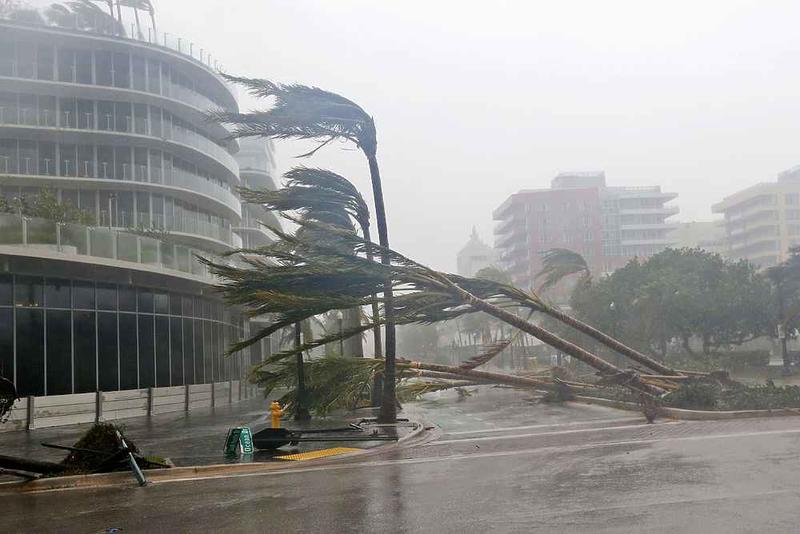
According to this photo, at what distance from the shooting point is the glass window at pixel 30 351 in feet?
71.5

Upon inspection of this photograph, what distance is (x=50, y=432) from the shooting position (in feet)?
65.6

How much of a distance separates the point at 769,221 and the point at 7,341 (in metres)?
114

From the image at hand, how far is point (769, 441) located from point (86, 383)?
2023cm

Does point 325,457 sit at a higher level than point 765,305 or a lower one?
lower

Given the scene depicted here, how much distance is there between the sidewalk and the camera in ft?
45.2

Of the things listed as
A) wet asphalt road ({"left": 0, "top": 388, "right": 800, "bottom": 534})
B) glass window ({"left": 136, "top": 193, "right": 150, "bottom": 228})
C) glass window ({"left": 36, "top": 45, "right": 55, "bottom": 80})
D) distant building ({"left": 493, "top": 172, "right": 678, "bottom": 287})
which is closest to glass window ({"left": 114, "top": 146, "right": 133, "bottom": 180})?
glass window ({"left": 136, "top": 193, "right": 150, "bottom": 228})

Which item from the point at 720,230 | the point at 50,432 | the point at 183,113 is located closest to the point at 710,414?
the point at 50,432

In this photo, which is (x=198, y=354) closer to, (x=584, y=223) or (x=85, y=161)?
(x=85, y=161)

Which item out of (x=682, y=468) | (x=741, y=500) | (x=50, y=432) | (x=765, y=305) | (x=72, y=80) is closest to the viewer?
(x=741, y=500)

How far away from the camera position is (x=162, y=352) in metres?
28.1

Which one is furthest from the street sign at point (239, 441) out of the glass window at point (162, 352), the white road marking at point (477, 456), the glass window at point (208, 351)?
the glass window at point (208, 351)

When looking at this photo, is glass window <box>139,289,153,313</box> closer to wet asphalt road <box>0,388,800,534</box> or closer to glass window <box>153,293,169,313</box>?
glass window <box>153,293,169,313</box>

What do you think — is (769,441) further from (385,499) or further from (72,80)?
(72,80)

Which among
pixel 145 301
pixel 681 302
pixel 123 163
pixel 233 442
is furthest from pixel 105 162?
pixel 233 442
